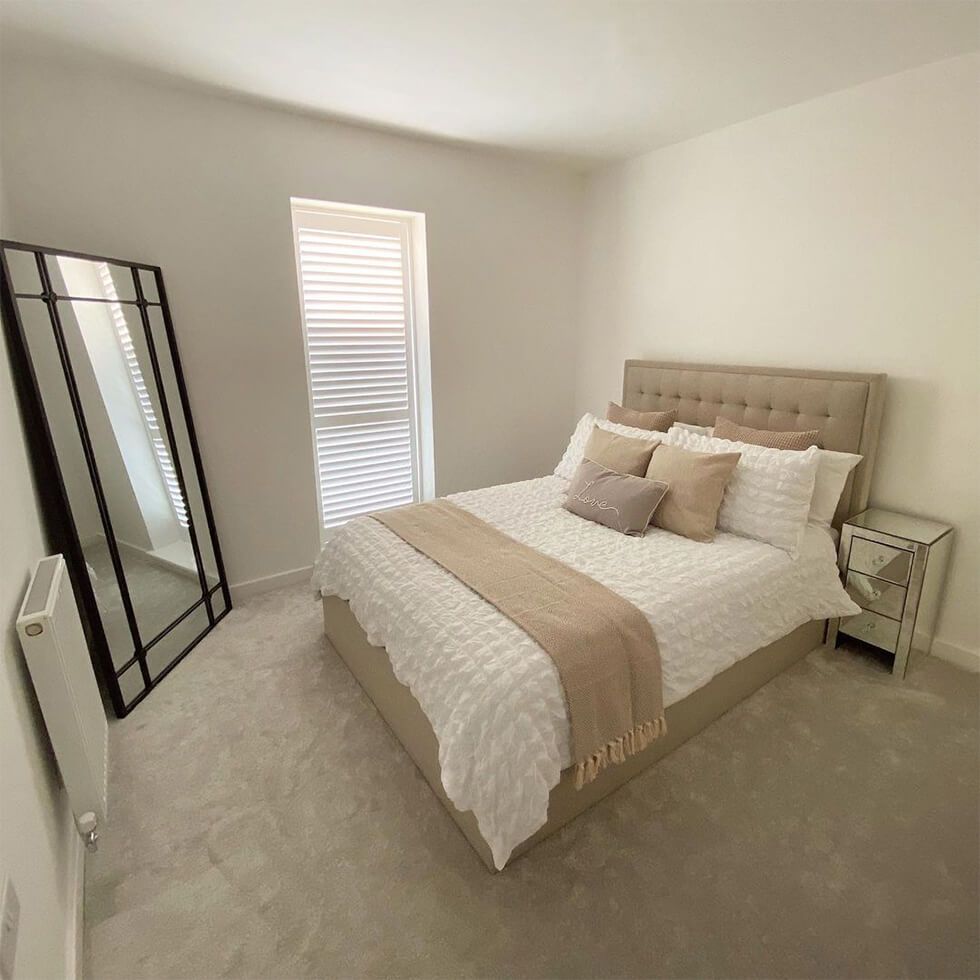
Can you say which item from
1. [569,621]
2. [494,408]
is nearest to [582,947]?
[569,621]

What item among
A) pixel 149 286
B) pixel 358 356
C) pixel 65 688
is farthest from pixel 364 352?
pixel 65 688

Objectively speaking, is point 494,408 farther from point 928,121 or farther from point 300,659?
point 928,121

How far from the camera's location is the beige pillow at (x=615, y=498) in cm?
239

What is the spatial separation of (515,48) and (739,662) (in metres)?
2.49

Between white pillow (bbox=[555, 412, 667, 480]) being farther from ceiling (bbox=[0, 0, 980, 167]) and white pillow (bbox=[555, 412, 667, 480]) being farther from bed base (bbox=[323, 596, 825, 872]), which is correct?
ceiling (bbox=[0, 0, 980, 167])

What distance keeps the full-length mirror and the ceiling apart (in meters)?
0.86

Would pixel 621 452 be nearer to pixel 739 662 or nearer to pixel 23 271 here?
pixel 739 662

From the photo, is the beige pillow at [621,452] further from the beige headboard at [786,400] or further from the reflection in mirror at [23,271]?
the reflection in mirror at [23,271]

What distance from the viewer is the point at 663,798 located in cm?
177

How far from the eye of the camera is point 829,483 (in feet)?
7.95

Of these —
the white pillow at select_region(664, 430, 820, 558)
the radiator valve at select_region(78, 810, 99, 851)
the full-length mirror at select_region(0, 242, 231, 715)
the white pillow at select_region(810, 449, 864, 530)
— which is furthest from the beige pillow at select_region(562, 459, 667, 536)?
the radiator valve at select_region(78, 810, 99, 851)

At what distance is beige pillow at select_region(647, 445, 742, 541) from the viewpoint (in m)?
2.34

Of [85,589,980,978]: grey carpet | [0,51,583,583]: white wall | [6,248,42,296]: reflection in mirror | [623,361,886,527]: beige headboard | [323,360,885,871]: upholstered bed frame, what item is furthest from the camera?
[623,361,886,527]: beige headboard

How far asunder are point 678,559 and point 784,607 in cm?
48
